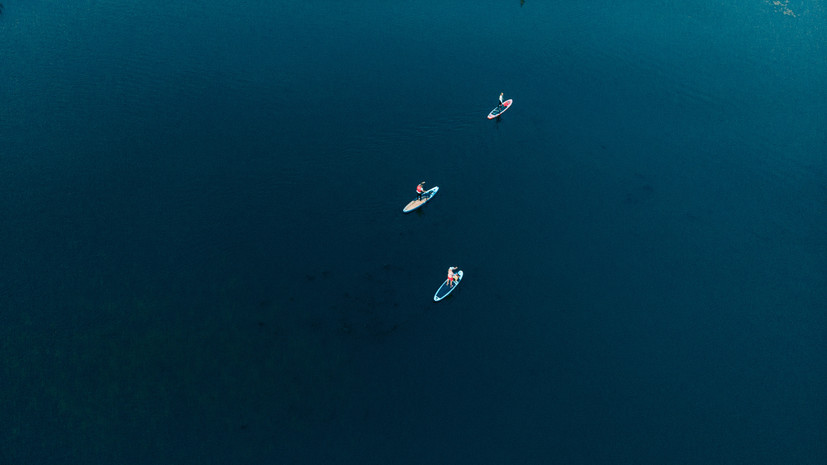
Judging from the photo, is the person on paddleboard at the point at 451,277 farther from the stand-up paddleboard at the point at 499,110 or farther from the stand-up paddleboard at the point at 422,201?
the stand-up paddleboard at the point at 499,110

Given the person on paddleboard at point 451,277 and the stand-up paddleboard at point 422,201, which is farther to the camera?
the stand-up paddleboard at point 422,201

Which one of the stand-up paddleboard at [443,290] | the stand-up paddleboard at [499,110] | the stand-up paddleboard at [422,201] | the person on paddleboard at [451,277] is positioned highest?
the stand-up paddleboard at [499,110]

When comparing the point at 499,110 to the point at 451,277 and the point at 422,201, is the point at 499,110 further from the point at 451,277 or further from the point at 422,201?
the point at 451,277

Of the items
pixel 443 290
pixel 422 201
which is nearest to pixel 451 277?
pixel 443 290

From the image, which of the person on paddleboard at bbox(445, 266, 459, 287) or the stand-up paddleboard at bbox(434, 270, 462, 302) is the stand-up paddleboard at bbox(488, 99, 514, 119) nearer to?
the person on paddleboard at bbox(445, 266, 459, 287)

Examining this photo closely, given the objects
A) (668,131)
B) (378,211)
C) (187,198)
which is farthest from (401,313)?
(668,131)

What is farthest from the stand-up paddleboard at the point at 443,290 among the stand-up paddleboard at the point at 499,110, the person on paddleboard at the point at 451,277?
the stand-up paddleboard at the point at 499,110
